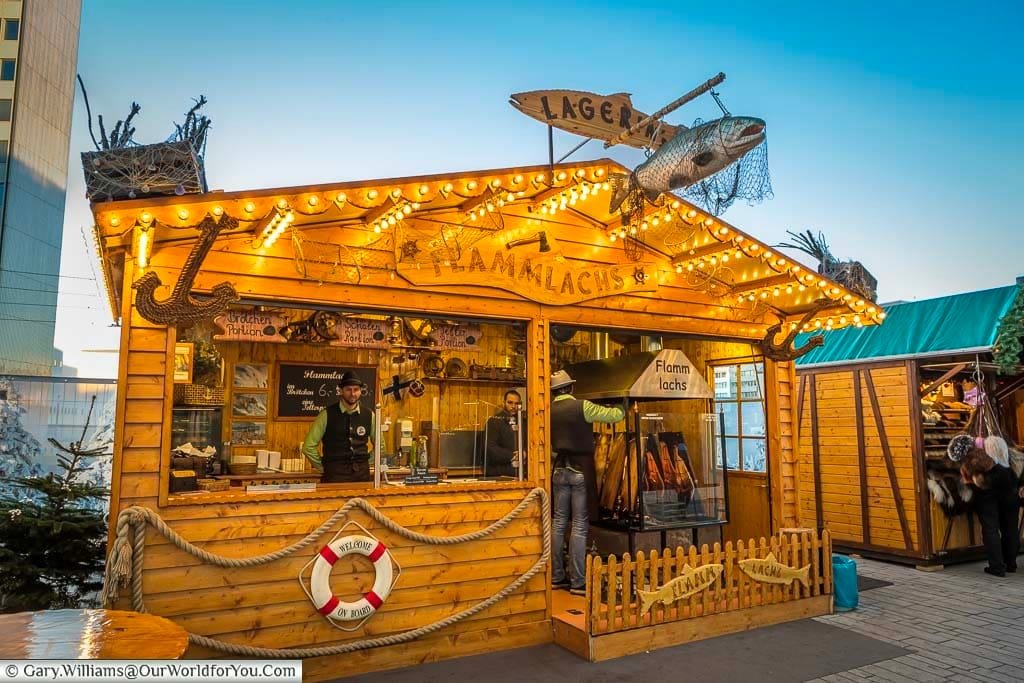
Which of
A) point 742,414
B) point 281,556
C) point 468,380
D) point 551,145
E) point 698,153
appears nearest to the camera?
point 698,153

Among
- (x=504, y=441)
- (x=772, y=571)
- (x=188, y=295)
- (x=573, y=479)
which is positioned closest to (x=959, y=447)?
(x=772, y=571)

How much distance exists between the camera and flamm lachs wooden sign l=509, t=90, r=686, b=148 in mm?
4664

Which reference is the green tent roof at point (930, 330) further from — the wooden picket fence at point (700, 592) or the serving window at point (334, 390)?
the serving window at point (334, 390)

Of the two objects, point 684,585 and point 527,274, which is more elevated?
point 527,274

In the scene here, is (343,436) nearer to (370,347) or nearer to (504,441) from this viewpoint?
(504,441)

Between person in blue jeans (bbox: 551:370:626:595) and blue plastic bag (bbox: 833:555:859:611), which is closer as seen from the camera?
person in blue jeans (bbox: 551:370:626:595)

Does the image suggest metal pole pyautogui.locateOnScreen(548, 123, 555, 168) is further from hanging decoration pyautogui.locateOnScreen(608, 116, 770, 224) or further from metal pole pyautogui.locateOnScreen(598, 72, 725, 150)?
hanging decoration pyautogui.locateOnScreen(608, 116, 770, 224)

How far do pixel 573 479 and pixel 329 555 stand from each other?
2496 mm

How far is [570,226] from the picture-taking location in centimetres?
606

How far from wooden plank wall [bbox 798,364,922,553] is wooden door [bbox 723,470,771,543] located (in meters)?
1.09

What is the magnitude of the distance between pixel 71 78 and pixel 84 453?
20.3ft

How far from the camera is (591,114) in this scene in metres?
4.85

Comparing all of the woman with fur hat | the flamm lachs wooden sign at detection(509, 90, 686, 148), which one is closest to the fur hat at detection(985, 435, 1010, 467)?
the woman with fur hat

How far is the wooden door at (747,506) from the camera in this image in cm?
775
